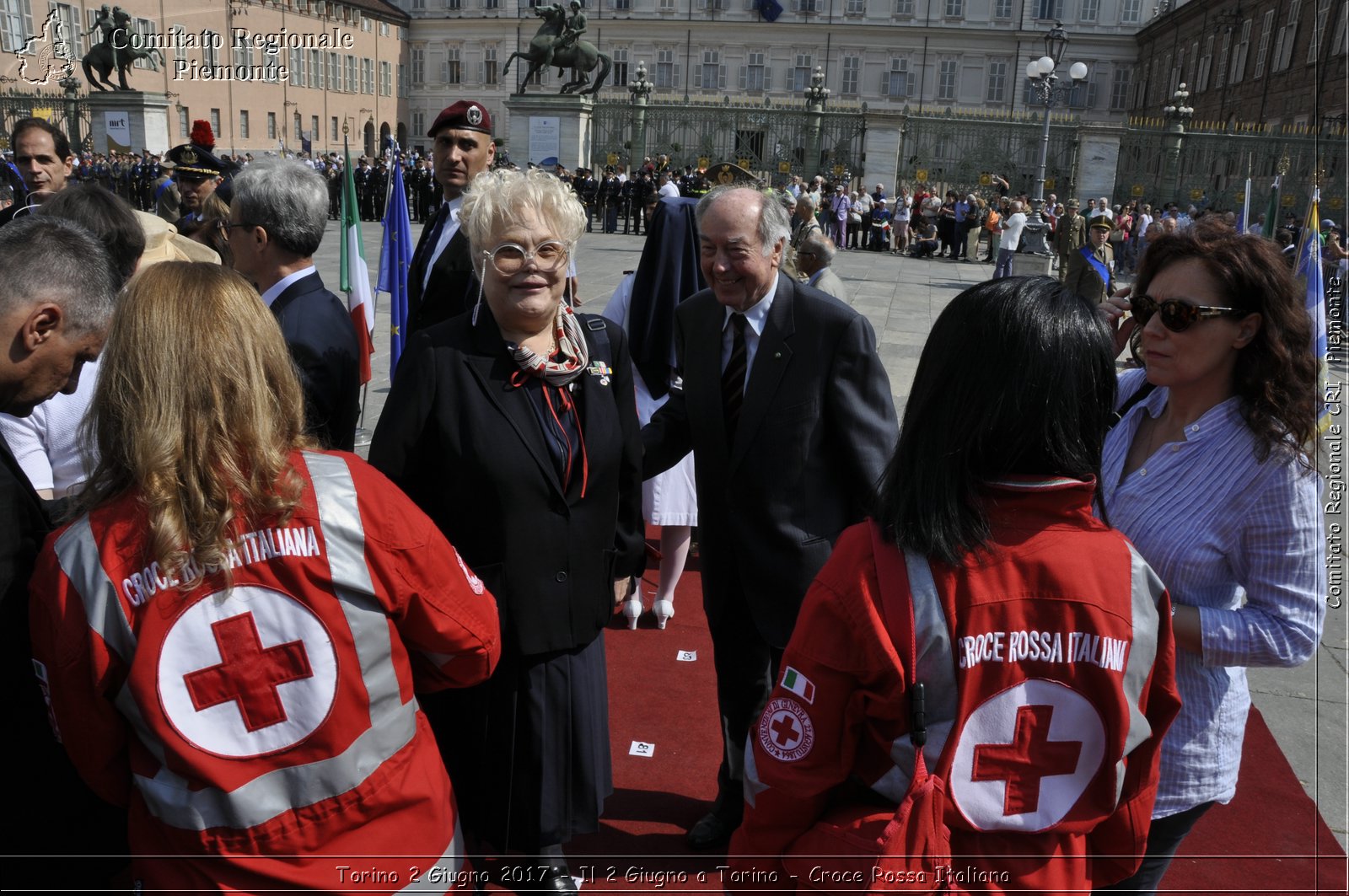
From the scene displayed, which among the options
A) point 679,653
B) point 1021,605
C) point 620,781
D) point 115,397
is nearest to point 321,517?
point 115,397

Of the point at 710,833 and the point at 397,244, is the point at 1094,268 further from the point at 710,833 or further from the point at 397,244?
the point at 710,833

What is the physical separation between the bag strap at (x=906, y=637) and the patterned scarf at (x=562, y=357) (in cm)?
127

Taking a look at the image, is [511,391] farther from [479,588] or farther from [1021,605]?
[1021,605]

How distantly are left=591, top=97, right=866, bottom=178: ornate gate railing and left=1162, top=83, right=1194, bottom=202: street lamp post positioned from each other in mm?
8867

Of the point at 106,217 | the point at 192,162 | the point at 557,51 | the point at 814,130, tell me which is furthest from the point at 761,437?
the point at 814,130

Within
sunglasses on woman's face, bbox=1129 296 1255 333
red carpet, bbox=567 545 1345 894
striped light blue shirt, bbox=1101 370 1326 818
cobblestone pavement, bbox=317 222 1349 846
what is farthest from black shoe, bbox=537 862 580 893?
cobblestone pavement, bbox=317 222 1349 846

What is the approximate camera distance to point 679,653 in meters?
4.39

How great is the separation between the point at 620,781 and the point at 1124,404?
216 centimetres

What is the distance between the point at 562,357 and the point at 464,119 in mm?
2506

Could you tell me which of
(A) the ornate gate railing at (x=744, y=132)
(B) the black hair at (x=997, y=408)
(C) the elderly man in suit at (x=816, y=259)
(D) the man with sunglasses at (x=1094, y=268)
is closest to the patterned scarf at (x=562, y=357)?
(B) the black hair at (x=997, y=408)

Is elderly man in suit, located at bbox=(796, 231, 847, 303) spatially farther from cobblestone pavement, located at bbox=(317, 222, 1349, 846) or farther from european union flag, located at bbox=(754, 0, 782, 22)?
european union flag, located at bbox=(754, 0, 782, 22)

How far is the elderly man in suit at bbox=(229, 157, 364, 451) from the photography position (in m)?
2.97

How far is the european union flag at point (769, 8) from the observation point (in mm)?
53219

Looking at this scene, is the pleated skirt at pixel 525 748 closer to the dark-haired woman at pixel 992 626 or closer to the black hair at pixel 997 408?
the dark-haired woman at pixel 992 626
